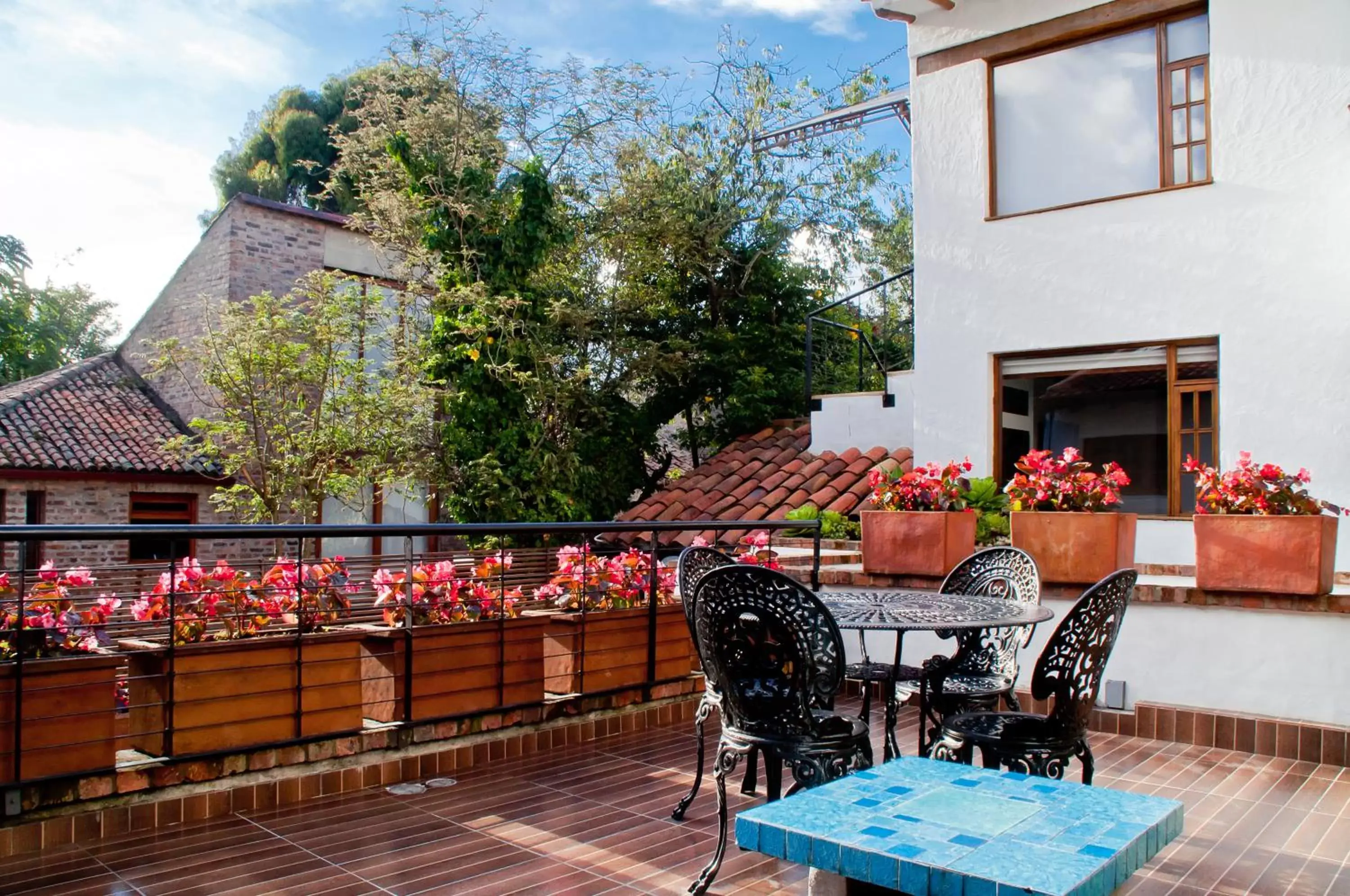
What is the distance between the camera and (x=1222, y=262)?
6.65m

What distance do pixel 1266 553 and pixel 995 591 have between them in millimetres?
1484

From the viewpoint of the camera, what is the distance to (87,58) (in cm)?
1510

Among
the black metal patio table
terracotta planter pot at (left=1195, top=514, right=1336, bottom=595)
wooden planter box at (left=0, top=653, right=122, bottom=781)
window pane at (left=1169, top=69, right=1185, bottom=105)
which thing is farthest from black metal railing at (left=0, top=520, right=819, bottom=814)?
window pane at (left=1169, top=69, right=1185, bottom=105)

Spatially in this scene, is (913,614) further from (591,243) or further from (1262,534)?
(591,243)

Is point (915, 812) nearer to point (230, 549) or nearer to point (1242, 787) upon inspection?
point (1242, 787)

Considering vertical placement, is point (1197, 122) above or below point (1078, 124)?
below

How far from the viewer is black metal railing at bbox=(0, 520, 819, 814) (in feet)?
10.6

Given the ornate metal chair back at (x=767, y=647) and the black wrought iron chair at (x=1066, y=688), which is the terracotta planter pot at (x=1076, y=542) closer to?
the black wrought iron chair at (x=1066, y=688)

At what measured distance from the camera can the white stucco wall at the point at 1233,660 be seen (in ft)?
15.2

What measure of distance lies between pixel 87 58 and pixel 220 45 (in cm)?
207

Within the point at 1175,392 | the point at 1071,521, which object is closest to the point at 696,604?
the point at 1071,521

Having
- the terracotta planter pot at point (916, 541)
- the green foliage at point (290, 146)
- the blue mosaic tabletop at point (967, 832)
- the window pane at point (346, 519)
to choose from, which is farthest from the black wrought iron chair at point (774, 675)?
the green foliage at point (290, 146)

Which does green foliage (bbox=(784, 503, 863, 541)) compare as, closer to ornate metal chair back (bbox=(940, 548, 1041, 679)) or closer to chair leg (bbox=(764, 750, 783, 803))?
ornate metal chair back (bbox=(940, 548, 1041, 679))

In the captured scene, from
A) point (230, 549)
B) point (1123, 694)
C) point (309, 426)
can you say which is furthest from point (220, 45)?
point (1123, 694)
